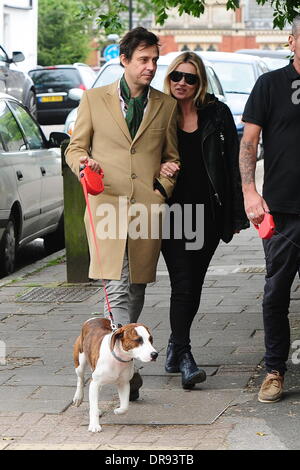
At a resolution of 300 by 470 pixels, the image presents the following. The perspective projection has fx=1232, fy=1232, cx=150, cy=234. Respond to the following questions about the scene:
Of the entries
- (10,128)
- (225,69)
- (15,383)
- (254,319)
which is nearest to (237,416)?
(15,383)

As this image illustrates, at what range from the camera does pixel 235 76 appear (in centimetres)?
2417

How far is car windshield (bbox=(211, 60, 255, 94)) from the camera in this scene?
2368cm

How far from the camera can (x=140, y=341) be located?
19.8ft

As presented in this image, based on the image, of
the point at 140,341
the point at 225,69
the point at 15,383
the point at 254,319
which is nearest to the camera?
the point at 140,341

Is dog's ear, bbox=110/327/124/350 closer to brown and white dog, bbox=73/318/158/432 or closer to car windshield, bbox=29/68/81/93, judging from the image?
brown and white dog, bbox=73/318/158/432

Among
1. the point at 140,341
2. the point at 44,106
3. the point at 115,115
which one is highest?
the point at 115,115

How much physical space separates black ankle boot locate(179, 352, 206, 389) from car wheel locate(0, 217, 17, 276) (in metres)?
4.71

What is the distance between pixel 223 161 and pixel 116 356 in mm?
1554

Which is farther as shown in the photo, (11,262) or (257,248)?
(257,248)

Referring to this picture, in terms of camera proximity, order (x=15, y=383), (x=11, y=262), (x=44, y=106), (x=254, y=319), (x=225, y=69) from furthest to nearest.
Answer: (x=44, y=106) → (x=225, y=69) → (x=11, y=262) → (x=254, y=319) → (x=15, y=383)

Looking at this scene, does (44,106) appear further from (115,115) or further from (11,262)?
(115,115)

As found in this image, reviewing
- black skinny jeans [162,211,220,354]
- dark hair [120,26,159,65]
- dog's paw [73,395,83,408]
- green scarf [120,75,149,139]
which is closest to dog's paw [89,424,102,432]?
dog's paw [73,395,83,408]

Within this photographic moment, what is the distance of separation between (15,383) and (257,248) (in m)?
6.26

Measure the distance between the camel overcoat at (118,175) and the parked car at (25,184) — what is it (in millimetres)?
4645
